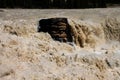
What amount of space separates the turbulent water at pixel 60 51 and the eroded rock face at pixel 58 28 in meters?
0.20

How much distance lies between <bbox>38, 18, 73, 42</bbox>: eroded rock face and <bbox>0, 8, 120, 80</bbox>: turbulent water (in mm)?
198

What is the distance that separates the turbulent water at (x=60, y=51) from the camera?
1666cm

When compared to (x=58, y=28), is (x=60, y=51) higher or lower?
lower

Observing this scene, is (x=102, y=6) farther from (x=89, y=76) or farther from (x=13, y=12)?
(x=89, y=76)

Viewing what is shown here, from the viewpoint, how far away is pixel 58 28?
18.8 metres

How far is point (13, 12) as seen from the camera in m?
21.7

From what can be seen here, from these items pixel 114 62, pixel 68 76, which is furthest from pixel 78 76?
pixel 114 62

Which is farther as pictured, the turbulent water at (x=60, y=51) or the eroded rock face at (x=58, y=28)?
the eroded rock face at (x=58, y=28)

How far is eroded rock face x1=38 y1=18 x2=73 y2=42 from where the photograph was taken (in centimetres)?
1856

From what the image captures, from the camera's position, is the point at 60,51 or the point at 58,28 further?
the point at 58,28

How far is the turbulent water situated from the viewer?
16656 mm

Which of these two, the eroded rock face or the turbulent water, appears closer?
the turbulent water

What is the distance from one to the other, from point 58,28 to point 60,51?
1329mm

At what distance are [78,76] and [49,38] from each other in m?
2.27
